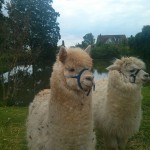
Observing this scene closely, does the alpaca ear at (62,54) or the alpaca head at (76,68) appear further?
the alpaca ear at (62,54)

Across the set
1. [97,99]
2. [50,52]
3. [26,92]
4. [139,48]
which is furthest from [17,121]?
[139,48]

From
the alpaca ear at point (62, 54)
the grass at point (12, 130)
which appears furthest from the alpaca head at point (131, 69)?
the alpaca ear at point (62, 54)

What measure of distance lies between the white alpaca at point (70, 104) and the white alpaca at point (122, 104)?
2488mm

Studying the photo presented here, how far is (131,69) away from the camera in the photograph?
24.6 feet

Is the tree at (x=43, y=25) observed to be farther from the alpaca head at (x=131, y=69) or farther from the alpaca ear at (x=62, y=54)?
the alpaca ear at (x=62, y=54)

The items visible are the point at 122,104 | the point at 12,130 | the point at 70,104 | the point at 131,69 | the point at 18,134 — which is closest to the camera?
the point at 70,104

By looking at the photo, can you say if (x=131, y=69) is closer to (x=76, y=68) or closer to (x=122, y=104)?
(x=122, y=104)

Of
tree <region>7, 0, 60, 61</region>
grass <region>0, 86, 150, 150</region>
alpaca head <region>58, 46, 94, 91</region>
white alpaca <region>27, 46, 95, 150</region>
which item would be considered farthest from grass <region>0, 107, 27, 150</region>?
tree <region>7, 0, 60, 61</region>

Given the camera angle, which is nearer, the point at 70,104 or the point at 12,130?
the point at 70,104

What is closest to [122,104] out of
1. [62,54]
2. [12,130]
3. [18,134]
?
[62,54]

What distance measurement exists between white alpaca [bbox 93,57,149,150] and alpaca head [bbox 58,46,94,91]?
264 cm

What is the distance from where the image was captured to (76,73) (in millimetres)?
4730

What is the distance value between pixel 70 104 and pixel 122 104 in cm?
276

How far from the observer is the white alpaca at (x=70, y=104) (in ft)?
15.5
